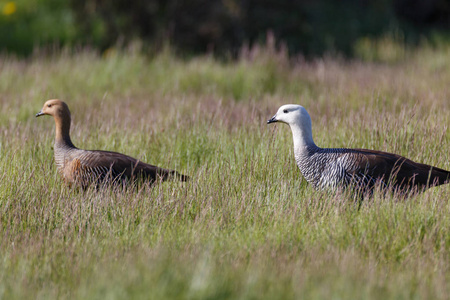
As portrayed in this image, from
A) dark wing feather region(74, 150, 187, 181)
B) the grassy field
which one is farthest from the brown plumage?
the grassy field

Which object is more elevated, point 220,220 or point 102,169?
point 102,169

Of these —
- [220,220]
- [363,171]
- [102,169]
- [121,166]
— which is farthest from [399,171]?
[102,169]

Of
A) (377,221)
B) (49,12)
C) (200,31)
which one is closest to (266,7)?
(200,31)

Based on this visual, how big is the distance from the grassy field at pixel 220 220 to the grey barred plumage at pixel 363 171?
0.16 m

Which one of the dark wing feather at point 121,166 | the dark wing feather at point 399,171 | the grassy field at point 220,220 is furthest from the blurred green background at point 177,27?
the dark wing feather at point 399,171

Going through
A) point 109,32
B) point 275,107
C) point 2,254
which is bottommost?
point 2,254

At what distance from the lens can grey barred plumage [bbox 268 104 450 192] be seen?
474 centimetres

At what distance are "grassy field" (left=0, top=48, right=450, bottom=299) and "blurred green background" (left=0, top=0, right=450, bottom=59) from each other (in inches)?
206

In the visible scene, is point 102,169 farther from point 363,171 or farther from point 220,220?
point 363,171

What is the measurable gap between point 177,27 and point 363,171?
30.6 feet

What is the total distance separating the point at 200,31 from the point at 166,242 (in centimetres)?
1003

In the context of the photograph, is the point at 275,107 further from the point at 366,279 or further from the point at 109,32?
the point at 109,32

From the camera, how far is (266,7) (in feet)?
49.6

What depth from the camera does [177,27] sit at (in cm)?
1336
